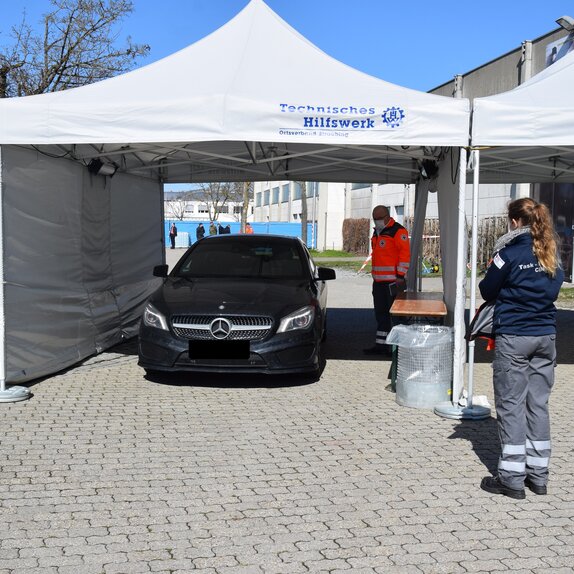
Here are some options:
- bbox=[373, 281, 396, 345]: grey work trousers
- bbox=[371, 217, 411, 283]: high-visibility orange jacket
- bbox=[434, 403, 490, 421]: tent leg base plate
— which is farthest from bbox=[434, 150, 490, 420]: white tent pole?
bbox=[373, 281, 396, 345]: grey work trousers

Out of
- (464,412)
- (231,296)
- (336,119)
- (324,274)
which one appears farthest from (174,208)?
(464,412)

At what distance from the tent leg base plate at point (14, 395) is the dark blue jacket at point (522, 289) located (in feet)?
14.8

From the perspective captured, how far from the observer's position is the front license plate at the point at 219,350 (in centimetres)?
738

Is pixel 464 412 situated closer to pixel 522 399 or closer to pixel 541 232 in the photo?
pixel 522 399

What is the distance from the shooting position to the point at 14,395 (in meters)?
7.05

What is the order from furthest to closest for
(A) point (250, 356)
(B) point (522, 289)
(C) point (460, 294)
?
(A) point (250, 356) < (C) point (460, 294) < (B) point (522, 289)

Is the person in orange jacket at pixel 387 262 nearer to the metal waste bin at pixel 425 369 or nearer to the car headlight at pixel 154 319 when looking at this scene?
the metal waste bin at pixel 425 369

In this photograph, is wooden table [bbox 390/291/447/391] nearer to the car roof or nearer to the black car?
the black car

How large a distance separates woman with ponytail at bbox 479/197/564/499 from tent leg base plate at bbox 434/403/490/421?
185 centimetres

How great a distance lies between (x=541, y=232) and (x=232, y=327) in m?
3.58

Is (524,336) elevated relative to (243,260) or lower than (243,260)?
lower

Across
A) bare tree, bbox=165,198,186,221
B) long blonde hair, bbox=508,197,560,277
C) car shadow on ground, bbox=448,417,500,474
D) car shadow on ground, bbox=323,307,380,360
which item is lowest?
car shadow on ground, bbox=323,307,380,360

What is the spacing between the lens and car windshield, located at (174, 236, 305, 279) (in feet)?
29.2

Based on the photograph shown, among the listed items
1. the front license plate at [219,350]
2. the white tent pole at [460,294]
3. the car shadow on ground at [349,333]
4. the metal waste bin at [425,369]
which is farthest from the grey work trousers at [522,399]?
the car shadow on ground at [349,333]
